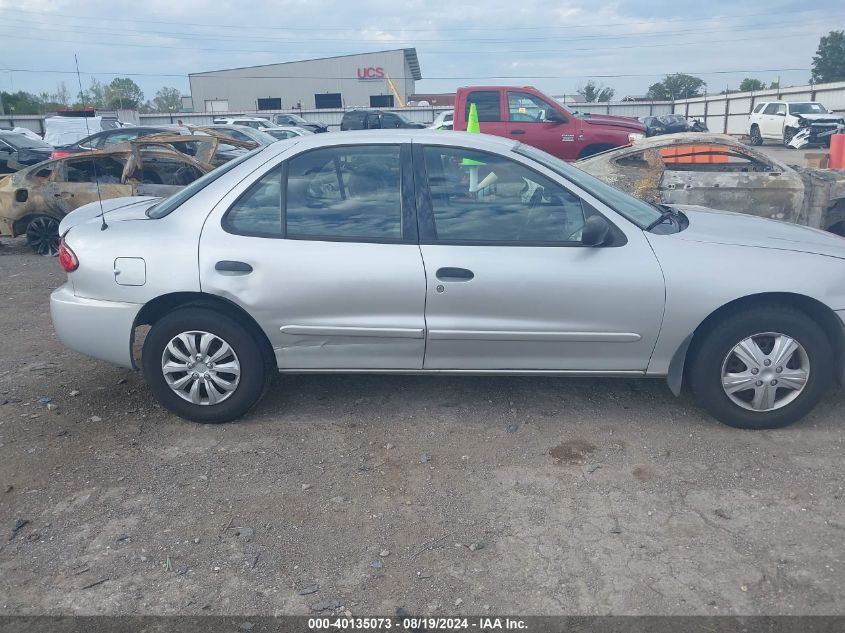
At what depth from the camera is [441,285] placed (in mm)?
3951

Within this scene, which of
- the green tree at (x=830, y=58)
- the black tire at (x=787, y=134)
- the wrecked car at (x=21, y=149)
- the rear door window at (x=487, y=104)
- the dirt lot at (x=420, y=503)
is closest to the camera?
the dirt lot at (x=420, y=503)

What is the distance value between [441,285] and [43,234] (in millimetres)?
7780

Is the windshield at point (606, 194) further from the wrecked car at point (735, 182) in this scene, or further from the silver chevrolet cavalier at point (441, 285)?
the wrecked car at point (735, 182)

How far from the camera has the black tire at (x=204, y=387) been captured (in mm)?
4098

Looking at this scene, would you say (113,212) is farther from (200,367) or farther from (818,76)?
(818,76)

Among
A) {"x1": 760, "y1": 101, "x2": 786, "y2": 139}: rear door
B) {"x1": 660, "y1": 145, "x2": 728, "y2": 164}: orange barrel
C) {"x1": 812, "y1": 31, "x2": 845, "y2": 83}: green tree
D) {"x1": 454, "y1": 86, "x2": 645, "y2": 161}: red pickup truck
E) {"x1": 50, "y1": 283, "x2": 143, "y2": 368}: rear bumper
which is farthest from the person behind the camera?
{"x1": 812, "y1": 31, "x2": 845, "y2": 83}: green tree

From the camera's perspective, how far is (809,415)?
4340 mm

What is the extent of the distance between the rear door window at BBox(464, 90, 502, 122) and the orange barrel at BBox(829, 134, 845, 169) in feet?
20.1

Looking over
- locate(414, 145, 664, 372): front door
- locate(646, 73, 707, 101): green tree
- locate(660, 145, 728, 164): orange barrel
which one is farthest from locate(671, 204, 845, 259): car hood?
locate(646, 73, 707, 101): green tree

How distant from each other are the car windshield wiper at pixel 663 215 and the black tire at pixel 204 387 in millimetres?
2395

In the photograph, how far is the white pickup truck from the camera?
26.4m

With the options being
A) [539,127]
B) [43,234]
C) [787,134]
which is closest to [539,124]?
[539,127]

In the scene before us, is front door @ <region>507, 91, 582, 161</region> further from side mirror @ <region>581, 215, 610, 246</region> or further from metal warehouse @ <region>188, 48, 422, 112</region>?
metal warehouse @ <region>188, 48, 422, 112</region>

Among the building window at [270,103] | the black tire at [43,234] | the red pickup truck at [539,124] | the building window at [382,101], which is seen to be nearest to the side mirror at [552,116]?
the red pickup truck at [539,124]
